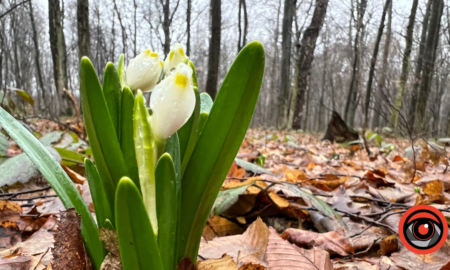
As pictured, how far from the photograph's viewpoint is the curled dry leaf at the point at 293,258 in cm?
77

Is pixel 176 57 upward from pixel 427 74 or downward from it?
downward

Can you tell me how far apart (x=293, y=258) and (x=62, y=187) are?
561mm

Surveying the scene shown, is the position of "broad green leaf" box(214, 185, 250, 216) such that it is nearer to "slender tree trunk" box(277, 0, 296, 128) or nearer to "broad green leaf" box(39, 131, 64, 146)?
"broad green leaf" box(39, 131, 64, 146)

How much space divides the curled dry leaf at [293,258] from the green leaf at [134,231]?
39 centimetres

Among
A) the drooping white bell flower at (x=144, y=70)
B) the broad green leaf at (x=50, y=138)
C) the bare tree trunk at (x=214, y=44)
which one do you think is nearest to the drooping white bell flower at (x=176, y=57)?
the drooping white bell flower at (x=144, y=70)

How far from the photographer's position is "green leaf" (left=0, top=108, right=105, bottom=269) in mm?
603

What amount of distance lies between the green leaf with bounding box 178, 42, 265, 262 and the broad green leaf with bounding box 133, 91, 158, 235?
0.10 m

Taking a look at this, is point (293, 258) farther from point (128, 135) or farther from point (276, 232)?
point (128, 135)

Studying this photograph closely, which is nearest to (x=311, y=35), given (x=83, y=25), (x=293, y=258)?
(x=83, y=25)

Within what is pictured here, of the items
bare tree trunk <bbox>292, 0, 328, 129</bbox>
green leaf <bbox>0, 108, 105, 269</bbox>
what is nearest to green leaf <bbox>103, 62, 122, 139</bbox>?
green leaf <bbox>0, 108, 105, 269</bbox>

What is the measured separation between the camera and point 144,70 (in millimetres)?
591

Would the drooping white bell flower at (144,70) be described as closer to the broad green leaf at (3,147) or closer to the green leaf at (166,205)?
the green leaf at (166,205)

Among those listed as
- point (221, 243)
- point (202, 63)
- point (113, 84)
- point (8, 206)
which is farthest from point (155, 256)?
point (202, 63)

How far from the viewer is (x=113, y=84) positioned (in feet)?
2.06
